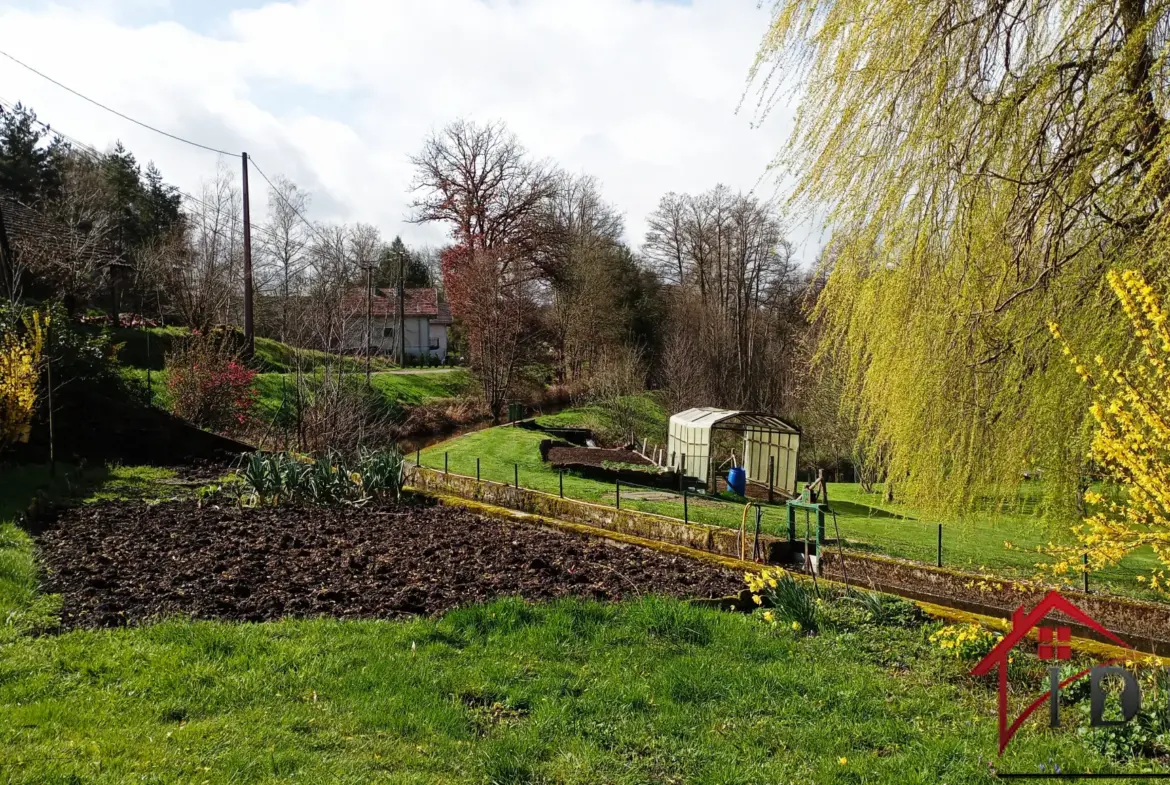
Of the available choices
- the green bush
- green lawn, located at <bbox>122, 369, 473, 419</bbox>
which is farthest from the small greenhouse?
green lawn, located at <bbox>122, 369, 473, 419</bbox>

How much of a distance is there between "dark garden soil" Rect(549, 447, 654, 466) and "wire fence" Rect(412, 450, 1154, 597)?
0.83 meters

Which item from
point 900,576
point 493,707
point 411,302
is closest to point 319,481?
point 493,707

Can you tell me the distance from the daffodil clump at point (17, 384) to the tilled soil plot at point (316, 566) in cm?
293

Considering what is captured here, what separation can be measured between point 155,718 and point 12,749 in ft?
1.94

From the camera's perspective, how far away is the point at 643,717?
13.4 ft

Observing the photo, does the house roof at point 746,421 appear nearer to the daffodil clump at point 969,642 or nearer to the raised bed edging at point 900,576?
the raised bed edging at point 900,576

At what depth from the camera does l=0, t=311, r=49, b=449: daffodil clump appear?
453 inches

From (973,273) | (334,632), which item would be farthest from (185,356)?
(973,273)

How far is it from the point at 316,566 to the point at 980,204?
6508 mm

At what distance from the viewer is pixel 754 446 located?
18516 mm

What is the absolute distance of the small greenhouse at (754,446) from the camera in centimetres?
1748

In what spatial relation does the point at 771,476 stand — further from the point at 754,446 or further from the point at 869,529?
the point at 869,529

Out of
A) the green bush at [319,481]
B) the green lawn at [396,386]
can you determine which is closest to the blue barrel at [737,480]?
the green bush at [319,481]

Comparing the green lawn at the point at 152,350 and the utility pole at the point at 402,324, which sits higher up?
the utility pole at the point at 402,324
